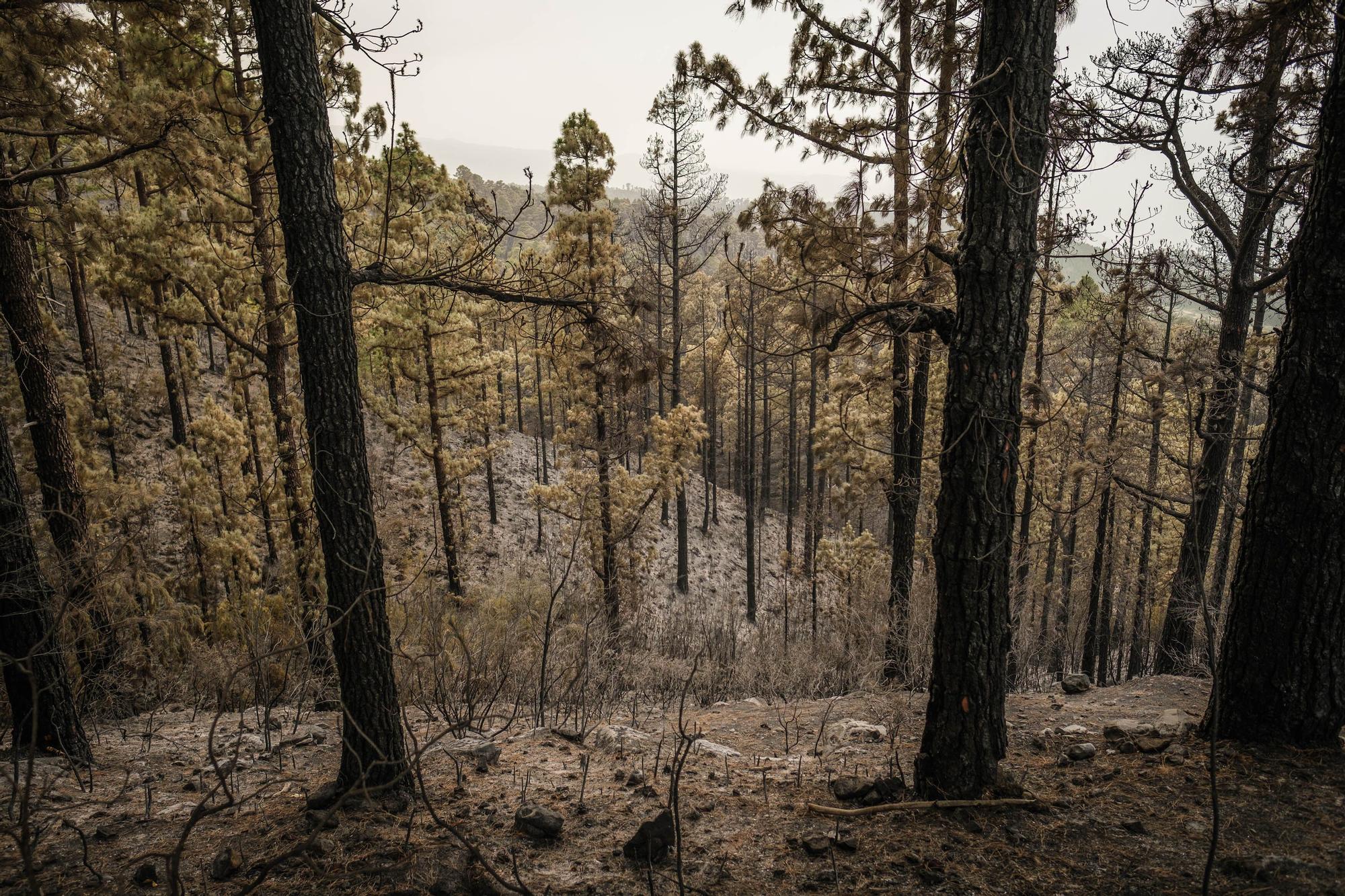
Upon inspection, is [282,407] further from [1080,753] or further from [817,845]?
[1080,753]

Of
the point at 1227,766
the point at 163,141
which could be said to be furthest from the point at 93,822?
the point at 1227,766

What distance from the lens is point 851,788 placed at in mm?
3240

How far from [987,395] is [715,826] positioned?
2.65 meters

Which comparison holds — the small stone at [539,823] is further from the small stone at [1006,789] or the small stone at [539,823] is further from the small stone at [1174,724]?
the small stone at [1174,724]

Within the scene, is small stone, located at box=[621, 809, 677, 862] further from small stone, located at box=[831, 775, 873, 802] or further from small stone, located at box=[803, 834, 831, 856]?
small stone, located at box=[831, 775, 873, 802]

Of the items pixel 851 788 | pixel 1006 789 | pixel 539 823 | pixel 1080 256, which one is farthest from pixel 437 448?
pixel 1006 789

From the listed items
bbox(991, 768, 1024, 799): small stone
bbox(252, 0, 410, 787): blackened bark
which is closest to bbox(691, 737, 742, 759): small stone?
bbox(991, 768, 1024, 799): small stone

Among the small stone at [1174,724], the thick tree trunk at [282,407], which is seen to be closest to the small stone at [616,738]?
the small stone at [1174,724]

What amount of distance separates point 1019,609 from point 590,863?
1005 cm

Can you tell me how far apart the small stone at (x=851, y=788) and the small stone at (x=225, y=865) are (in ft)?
9.68

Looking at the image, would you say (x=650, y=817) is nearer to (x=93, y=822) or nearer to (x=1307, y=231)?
(x=93, y=822)

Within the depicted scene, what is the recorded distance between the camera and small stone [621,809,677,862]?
2.79m

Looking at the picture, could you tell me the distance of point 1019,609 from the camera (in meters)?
10.4

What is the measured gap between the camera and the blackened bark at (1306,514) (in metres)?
2.97
